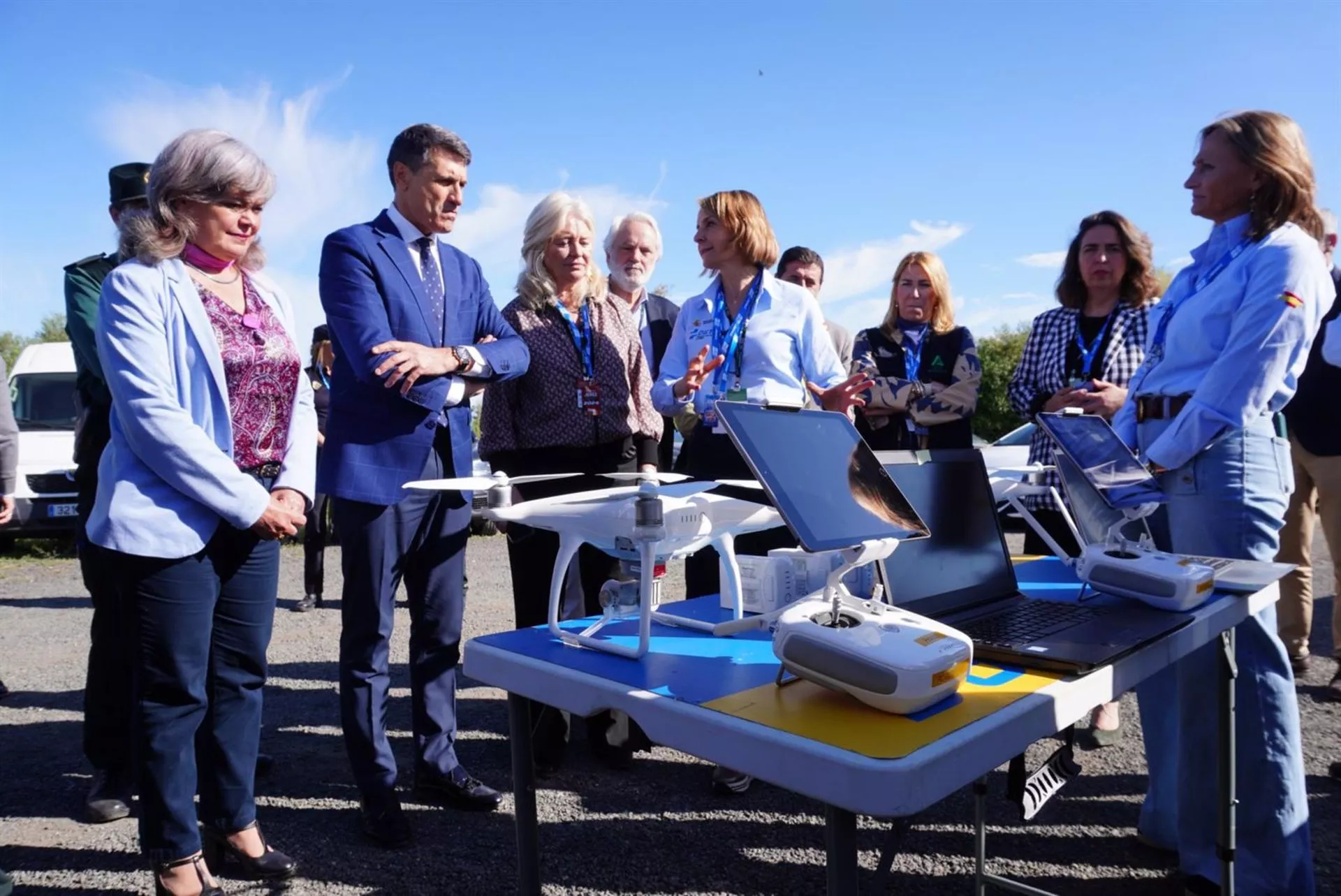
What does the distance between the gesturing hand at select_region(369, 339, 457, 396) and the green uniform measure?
1.07 metres

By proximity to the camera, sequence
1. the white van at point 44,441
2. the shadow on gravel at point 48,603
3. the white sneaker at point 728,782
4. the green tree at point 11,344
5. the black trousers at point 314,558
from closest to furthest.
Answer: the white sneaker at point 728,782 → the black trousers at point 314,558 → the shadow on gravel at point 48,603 → the white van at point 44,441 → the green tree at point 11,344

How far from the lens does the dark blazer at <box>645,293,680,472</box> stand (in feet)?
13.2

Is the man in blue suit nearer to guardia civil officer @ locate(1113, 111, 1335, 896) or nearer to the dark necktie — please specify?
the dark necktie

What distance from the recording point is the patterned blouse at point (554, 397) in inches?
133

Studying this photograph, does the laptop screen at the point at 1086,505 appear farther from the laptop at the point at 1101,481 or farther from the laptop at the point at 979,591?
the laptop at the point at 979,591

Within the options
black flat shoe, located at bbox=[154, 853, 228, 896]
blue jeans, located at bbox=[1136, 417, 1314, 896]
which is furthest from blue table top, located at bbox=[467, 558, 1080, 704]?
black flat shoe, located at bbox=[154, 853, 228, 896]

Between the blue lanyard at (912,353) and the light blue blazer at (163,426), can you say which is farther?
the blue lanyard at (912,353)

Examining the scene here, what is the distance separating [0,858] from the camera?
2.72 metres

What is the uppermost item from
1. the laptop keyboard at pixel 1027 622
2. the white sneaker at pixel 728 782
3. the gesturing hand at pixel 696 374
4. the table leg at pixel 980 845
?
the gesturing hand at pixel 696 374

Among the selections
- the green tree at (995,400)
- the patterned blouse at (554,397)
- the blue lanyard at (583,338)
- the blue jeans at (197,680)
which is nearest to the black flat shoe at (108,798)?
the blue jeans at (197,680)

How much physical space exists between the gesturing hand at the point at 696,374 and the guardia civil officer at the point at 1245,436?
128 centimetres

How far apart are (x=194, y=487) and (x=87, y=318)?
1.17 meters

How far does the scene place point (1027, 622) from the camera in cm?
174

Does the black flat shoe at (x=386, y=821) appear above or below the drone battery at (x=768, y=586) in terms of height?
below
